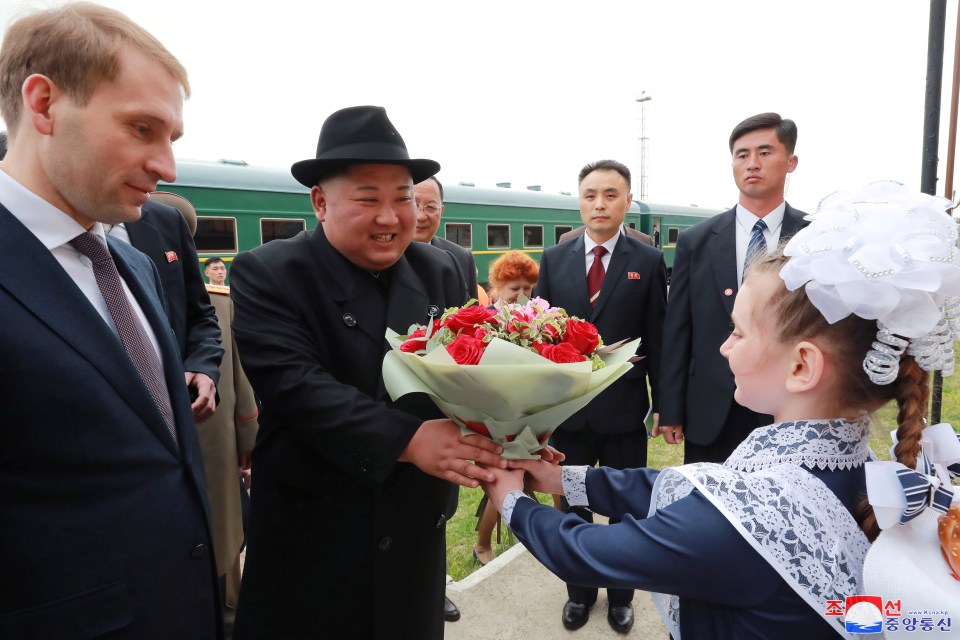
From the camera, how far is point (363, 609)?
6.10ft

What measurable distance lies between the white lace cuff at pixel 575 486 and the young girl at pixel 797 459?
264 millimetres

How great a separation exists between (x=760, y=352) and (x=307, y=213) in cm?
922

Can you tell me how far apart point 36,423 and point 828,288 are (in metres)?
1.70

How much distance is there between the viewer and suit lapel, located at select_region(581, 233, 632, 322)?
363cm

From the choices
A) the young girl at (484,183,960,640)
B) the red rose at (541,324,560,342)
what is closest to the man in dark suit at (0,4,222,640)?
the young girl at (484,183,960,640)

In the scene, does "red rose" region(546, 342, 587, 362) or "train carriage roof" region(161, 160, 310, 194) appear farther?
"train carriage roof" region(161, 160, 310, 194)

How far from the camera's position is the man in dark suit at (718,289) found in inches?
121

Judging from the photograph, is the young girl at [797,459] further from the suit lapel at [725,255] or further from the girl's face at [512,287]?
the girl's face at [512,287]

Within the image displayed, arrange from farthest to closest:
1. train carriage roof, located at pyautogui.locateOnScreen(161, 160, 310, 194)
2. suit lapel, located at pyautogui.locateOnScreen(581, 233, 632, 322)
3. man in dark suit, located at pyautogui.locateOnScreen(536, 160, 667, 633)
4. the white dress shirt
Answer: train carriage roof, located at pyautogui.locateOnScreen(161, 160, 310, 194) → the white dress shirt → suit lapel, located at pyautogui.locateOnScreen(581, 233, 632, 322) → man in dark suit, located at pyautogui.locateOnScreen(536, 160, 667, 633)

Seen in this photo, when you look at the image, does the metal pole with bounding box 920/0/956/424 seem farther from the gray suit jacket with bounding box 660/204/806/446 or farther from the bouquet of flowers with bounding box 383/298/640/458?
the bouquet of flowers with bounding box 383/298/640/458

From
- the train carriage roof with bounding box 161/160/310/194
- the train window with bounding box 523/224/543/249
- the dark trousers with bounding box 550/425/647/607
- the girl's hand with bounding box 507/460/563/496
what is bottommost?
the dark trousers with bounding box 550/425/647/607

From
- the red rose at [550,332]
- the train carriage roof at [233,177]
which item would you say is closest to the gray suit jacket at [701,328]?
the red rose at [550,332]

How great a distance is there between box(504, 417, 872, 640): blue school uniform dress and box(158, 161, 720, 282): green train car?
801 cm

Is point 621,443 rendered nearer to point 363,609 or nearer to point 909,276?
point 363,609
